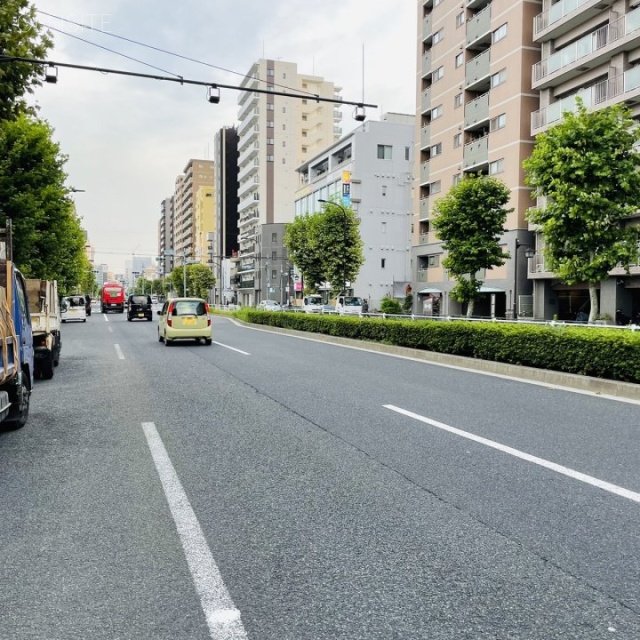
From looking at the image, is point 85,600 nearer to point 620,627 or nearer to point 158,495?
point 158,495

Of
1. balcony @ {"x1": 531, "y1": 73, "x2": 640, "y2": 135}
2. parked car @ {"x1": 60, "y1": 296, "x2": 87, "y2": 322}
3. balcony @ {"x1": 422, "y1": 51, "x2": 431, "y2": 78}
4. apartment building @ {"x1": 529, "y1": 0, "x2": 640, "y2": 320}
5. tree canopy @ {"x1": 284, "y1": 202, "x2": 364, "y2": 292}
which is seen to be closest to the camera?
balcony @ {"x1": 531, "y1": 73, "x2": 640, "y2": 135}

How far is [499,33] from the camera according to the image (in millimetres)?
37156

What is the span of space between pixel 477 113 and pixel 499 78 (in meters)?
2.78

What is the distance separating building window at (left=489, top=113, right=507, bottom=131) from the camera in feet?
119

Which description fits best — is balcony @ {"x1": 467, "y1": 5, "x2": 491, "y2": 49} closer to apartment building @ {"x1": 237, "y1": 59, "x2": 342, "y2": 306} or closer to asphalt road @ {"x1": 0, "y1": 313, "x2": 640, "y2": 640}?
asphalt road @ {"x1": 0, "y1": 313, "x2": 640, "y2": 640}

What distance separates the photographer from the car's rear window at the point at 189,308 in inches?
750

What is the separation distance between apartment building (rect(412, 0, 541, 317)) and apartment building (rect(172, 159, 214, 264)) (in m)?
90.3

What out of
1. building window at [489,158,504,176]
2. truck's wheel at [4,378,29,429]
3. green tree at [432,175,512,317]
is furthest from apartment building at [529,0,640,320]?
truck's wheel at [4,378,29,429]

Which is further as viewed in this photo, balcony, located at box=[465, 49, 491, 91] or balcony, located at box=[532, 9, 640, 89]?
balcony, located at box=[465, 49, 491, 91]

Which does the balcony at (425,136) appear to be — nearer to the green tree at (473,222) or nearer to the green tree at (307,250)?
the green tree at (307,250)

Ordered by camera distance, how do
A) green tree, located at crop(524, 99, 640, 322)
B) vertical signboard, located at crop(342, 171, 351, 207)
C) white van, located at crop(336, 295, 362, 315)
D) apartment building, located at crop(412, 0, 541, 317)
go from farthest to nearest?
vertical signboard, located at crop(342, 171, 351, 207), white van, located at crop(336, 295, 362, 315), apartment building, located at crop(412, 0, 541, 317), green tree, located at crop(524, 99, 640, 322)

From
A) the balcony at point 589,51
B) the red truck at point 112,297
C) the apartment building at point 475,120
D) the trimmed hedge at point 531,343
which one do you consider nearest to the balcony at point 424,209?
the apartment building at point 475,120

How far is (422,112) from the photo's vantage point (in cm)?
4650

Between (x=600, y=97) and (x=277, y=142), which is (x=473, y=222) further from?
(x=277, y=142)
